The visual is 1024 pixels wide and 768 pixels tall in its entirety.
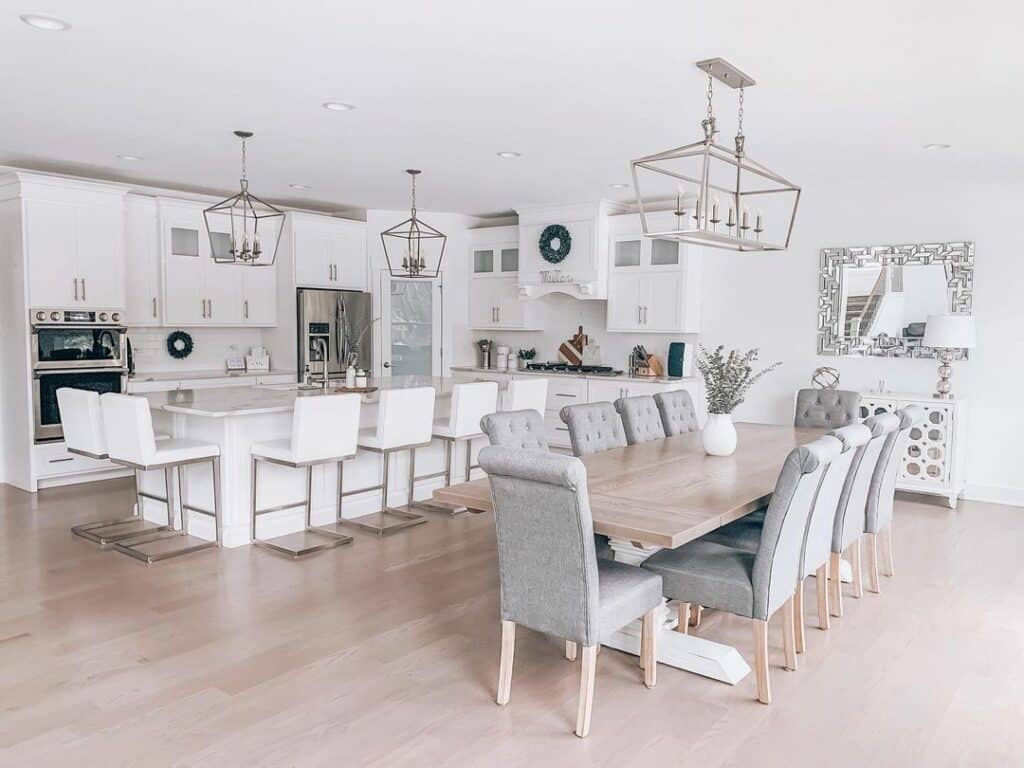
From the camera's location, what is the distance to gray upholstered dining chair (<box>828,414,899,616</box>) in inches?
137

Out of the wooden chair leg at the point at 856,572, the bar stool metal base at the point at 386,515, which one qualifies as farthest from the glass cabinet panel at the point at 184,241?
the wooden chair leg at the point at 856,572

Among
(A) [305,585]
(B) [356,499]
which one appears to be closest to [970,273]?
(B) [356,499]

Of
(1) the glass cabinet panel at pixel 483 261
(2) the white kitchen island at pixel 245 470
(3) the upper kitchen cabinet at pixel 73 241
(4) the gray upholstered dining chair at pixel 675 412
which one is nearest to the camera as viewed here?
(2) the white kitchen island at pixel 245 470

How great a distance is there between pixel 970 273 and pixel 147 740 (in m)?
6.18

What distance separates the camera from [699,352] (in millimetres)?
7484

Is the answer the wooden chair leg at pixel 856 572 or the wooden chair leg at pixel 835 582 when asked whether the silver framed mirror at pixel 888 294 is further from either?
the wooden chair leg at pixel 835 582

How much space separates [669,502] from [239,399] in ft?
10.4

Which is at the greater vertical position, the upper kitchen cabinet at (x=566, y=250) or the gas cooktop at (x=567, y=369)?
the upper kitchen cabinet at (x=566, y=250)

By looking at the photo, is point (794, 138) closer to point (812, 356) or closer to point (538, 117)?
point (538, 117)

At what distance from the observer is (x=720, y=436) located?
396 centimetres

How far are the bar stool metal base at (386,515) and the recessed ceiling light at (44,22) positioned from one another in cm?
276

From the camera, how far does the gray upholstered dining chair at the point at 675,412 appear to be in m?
4.84

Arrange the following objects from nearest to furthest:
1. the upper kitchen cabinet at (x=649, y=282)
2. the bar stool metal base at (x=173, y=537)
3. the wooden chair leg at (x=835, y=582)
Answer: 1. the wooden chair leg at (x=835, y=582)
2. the bar stool metal base at (x=173, y=537)
3. the upper kitchen cabinet at (x=649, y=282)

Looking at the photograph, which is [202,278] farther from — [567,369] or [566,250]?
[567,369]
